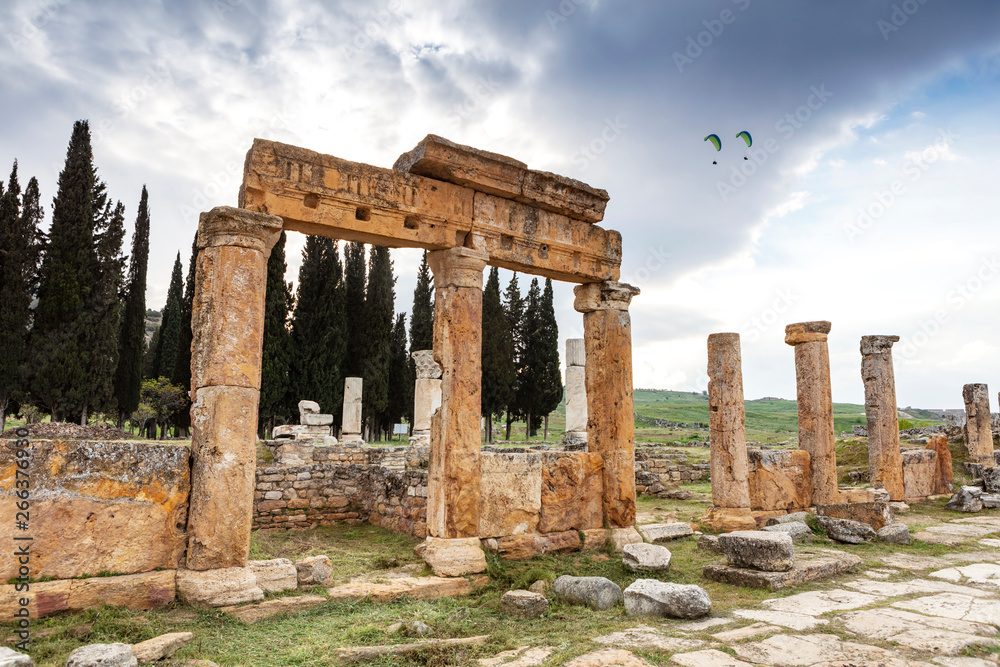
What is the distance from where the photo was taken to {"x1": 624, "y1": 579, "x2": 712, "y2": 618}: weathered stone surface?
5.16 m

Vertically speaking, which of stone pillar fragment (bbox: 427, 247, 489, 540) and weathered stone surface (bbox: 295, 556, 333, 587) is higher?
stone pillar fragment (bbox: 427, 247, 489, 540)

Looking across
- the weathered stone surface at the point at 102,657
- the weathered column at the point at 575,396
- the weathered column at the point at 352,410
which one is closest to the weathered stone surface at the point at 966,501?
the weathered column at the point at 575,396

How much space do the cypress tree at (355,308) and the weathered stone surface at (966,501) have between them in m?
24.9

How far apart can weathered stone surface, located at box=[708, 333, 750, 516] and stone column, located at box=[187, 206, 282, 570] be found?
7.44 m

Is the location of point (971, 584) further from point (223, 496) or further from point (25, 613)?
point (25, 613)

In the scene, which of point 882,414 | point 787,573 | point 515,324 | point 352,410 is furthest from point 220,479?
point 515,324

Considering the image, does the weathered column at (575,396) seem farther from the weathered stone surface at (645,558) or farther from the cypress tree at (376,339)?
the cypress tree at (376,339)

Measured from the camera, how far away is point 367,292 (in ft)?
110

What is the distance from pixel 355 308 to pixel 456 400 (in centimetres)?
2686

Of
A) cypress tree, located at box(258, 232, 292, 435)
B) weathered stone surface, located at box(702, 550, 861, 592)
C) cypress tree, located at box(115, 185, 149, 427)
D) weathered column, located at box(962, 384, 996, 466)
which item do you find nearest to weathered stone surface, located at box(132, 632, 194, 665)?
weathered stone surface, located at box(702, 550, 861, 592)

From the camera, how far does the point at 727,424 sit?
10.5m

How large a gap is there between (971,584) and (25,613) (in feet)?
28.4

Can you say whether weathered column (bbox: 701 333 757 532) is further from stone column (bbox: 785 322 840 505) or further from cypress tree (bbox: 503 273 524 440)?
cypress tree (bbox: 503 273 524 440)

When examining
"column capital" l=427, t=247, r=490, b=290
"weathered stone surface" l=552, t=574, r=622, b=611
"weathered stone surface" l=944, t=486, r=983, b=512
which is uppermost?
"column capital" l=427, t=247, r=490, b=290
